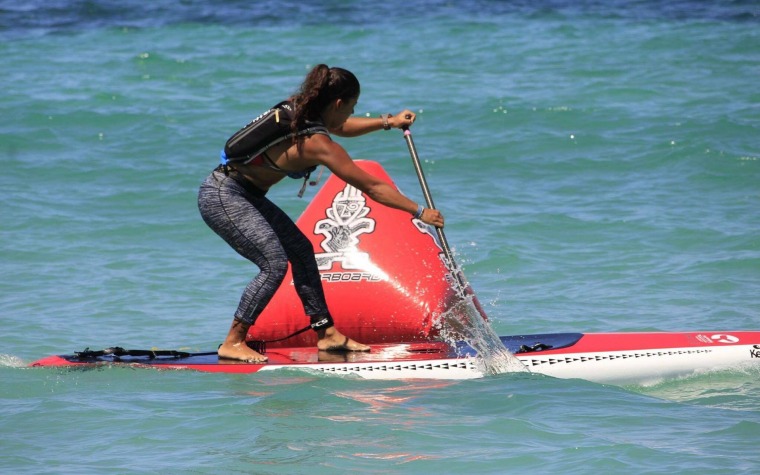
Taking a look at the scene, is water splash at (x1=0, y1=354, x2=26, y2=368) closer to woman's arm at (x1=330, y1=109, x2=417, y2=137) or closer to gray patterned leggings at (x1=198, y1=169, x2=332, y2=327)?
gray patterned leggings at (x1=198, y1=169, x2=332, y2=327)

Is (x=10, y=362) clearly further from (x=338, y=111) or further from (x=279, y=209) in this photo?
(x=338, y=111)

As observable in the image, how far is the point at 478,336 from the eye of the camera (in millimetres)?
6031

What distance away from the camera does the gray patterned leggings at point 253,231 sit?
18.6ft

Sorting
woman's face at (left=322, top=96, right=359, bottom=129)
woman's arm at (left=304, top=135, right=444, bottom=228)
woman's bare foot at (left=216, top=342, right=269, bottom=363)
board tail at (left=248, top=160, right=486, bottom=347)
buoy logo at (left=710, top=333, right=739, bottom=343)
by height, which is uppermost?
woman's face at (left=322, top=96, right=359, bottom=129)

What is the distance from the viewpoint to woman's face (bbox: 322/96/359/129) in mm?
5457

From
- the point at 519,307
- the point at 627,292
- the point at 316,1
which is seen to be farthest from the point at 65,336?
the point at 316,1

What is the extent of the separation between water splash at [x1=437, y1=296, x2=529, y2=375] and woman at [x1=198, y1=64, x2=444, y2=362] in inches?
20.9

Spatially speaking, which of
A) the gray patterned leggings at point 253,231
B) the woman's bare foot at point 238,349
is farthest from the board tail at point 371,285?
the gray patterned leggings at point 253,231

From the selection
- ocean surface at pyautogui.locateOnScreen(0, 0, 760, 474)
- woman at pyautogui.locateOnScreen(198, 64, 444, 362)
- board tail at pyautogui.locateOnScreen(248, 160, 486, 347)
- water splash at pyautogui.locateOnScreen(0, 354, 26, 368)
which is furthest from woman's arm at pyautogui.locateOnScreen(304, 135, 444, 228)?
water splash at pyautogui.locateOnScreen(0, 354, 26, 368)

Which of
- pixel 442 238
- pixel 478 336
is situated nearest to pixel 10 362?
pixel 442 238

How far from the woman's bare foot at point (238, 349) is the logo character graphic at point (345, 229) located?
2.44ft

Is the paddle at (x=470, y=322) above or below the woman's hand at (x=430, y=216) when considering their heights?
below

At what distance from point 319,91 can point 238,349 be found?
1.46 m

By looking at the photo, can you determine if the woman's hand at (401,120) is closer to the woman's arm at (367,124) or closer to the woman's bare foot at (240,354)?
the woman's arm at (367,124)
